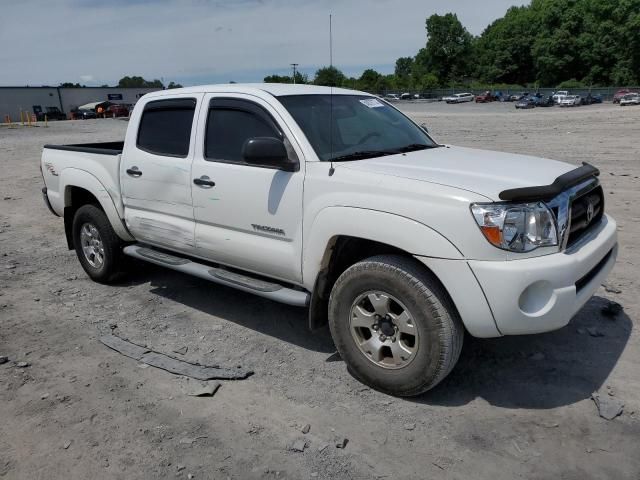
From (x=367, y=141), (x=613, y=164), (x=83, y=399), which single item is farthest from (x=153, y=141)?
(x=613, y=164)

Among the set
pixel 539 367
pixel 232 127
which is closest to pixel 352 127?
pixel 232 127

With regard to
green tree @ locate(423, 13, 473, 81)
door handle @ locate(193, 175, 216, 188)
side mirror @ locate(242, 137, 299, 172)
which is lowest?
door handle @ locate(193, 175, 216, 188)

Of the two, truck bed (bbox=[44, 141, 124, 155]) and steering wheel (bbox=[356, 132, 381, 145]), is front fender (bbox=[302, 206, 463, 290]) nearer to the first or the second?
steering wheel (bbox=[356, 132, 381, 145])

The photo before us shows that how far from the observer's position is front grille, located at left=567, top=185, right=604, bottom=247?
345 centimetres

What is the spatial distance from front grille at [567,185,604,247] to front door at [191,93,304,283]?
172 cm

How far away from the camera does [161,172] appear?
4.75 m

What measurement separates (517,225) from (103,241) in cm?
408

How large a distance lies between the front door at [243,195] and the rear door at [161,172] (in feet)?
0.49

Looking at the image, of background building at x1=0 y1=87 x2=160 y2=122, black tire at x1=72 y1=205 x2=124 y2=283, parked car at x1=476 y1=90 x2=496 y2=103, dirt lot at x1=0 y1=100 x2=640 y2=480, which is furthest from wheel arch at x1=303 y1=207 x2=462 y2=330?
parked car at x1=476 y1=90 x2=496 y2=103

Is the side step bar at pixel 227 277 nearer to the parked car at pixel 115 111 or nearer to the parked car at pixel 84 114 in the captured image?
the parked car at pixel 115 111

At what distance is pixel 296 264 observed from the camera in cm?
391

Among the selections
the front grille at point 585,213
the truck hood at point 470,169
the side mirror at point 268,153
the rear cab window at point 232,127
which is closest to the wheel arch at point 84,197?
the rear cab window at point 232,127

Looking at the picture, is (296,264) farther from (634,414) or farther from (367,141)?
(634,414)

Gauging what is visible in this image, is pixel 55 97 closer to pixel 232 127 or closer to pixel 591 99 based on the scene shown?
pixel 591 99
